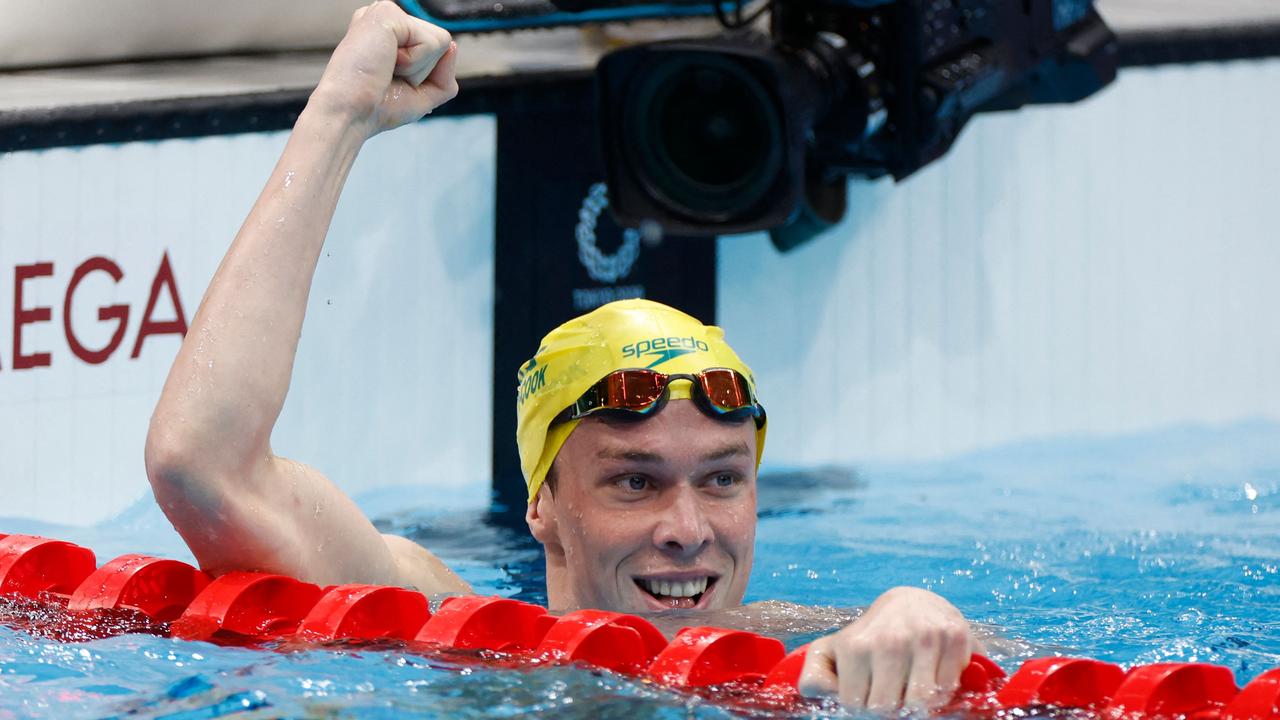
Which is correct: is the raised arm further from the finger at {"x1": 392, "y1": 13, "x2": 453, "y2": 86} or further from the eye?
the eye

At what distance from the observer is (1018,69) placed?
4891mm

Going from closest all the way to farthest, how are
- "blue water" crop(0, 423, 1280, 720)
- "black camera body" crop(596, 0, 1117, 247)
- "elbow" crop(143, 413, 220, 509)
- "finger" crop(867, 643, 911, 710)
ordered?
1. "finger" crop(867, 643, 911, 710)
2. "blue water" crop(0, 423, 1280, 720)
3. "elbow" crop(143, 413, 220, 509)
4. "black camera body" crop(596, 0, 1117, 247)

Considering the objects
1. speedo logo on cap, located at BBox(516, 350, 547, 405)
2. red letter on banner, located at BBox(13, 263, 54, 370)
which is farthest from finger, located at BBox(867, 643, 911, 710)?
red letter on banner, located at BBox(13, 263, 54, 370)

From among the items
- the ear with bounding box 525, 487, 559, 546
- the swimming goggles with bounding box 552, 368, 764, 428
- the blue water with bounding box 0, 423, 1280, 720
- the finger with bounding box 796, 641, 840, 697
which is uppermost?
the swimming goggles with bounding box 552, 368, 764, 428

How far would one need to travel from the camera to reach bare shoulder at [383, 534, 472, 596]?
259 cm

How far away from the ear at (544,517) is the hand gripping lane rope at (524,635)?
0.40 meters

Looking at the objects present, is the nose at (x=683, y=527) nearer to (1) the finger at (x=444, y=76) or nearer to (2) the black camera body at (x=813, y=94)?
(1) the finger at (x=444, y=76)

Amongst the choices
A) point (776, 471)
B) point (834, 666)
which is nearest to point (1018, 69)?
point (776, 471)

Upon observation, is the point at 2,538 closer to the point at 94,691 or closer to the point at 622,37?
the point at 94,691

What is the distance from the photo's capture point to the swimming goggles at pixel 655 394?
2.37m

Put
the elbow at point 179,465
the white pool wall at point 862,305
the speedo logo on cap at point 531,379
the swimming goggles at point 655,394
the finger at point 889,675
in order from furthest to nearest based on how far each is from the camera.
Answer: the white pool wall at point 862,305 < the speedo logo on cap at point 531,379 < the swimming goggles at point 655,394 < the elbow at point 179,465 < the finger at point 889,675

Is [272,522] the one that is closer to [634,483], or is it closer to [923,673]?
[634,483]

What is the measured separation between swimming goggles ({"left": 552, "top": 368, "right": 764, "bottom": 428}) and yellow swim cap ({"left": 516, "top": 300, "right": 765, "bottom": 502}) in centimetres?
2

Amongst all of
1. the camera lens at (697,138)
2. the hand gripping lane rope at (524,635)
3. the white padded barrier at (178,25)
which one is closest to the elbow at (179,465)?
the hand gripping lane rope at (524,635)
